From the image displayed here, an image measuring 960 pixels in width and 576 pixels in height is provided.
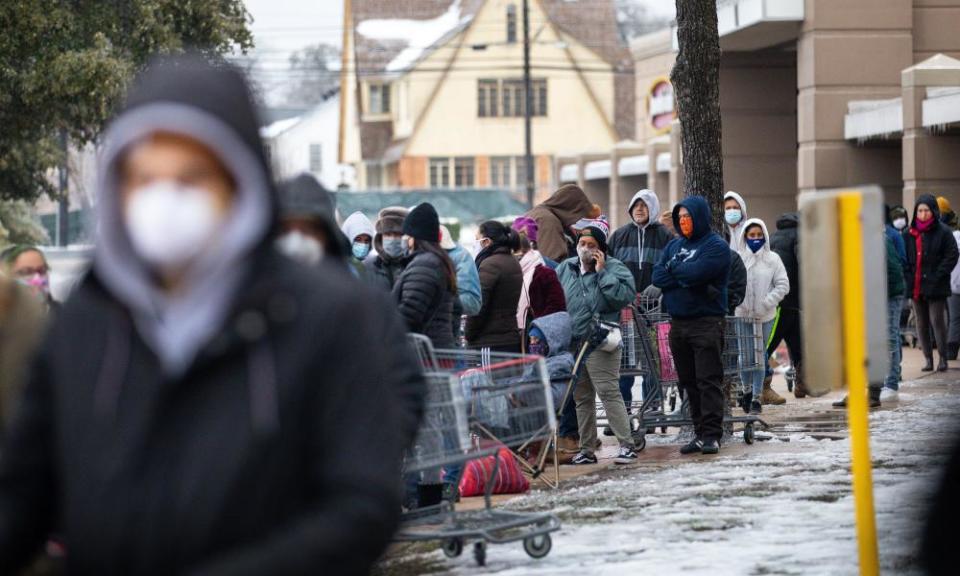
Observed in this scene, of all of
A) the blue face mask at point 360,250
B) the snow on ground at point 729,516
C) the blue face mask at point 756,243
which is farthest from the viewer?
the blue face mask at point 756,243

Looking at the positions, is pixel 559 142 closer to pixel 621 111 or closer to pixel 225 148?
pixel 621 111

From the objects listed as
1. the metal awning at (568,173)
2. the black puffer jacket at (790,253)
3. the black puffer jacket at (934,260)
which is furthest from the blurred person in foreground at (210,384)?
the metal awning at (568,173)

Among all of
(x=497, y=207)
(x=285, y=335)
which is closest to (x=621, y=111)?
(x=497, y=207)

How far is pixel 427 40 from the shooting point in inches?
3255

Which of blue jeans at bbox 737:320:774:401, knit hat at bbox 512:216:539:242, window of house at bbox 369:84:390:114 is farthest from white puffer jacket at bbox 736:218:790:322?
window of house at bbox 369:84:390:114

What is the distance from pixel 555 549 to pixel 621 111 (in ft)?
251

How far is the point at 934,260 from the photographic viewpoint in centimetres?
1950

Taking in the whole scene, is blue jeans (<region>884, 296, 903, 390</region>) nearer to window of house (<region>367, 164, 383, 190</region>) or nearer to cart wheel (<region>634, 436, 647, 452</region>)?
cart wheel (<region>634, 436, 647, 452</region>)

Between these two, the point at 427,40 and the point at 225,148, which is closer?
the point at 225,148

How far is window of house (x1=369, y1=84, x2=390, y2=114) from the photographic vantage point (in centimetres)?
8344

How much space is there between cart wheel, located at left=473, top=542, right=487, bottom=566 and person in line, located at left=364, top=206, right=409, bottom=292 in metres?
2.77

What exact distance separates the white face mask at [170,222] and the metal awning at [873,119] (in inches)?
947

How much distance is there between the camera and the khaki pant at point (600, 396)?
12672 mm

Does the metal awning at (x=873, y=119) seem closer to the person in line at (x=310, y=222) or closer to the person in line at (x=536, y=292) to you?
the person in line at (x=536, y=292)
